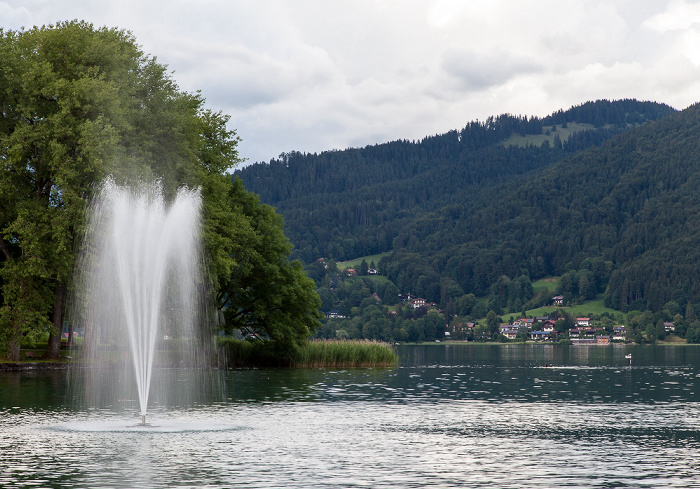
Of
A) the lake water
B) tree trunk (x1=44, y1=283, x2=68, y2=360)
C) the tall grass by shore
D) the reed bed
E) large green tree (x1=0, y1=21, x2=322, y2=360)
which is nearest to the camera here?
the lake water

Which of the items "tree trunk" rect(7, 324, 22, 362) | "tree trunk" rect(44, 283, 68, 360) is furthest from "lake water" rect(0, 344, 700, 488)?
"tree trunk" rect(44, 283, 68, 360)

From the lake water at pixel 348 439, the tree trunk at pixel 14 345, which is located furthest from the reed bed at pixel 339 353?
the tree trunk at pixel 14 345

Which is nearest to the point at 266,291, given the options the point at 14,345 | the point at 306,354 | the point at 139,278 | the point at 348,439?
the point at 306,354

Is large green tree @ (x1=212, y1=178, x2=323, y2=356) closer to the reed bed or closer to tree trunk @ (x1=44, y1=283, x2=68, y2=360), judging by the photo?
the reed bed

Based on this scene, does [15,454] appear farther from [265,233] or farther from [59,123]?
[265,233]

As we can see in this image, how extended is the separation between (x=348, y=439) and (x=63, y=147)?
121ft

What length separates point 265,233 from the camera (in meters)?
77.9

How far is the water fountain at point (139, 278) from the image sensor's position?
123 feet

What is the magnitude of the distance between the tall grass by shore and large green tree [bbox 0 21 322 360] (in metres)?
10.9

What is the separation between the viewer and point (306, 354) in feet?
250

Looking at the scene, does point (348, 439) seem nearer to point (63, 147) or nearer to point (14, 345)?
point (63, 147)

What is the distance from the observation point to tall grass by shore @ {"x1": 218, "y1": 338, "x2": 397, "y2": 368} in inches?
3000

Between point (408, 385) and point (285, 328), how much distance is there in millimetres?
15706

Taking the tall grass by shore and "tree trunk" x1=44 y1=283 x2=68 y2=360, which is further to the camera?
the tall grass by shore
